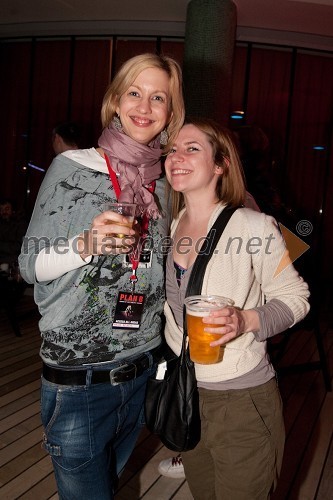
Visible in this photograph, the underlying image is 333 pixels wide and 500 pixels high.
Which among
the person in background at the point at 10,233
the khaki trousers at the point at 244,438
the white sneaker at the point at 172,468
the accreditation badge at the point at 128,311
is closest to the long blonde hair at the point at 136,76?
the accreditation badge at the point at 128,311

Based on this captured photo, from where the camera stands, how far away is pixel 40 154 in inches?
339

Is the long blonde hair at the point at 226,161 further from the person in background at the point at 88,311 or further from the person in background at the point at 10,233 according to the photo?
the person in background at the point at 10,233

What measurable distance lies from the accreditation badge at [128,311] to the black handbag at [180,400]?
175 millimetres

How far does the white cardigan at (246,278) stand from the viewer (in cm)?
153

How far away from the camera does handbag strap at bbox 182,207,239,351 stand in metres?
1.52

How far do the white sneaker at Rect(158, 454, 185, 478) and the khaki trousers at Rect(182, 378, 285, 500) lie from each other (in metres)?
1.13

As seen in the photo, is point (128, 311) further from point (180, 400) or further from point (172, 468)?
point (172, 468)

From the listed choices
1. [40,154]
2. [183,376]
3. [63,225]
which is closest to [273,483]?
[183,376]

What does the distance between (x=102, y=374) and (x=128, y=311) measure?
214mm

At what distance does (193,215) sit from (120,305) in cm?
57

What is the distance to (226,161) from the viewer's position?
5.78 ft

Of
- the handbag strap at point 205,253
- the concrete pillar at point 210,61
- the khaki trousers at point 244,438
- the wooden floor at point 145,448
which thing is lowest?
the wooden floor at point 145,448

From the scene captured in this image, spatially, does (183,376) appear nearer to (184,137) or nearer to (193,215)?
(193,215)

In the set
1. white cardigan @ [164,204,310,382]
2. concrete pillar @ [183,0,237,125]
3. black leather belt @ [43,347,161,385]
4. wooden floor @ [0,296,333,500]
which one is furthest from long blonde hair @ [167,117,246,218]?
concrete pillar @ [183,0,237,125]
